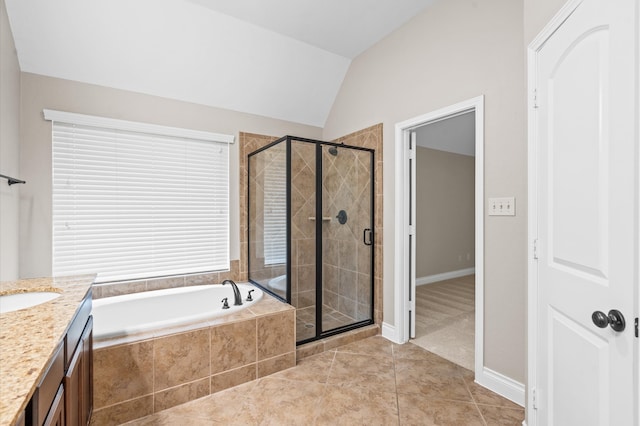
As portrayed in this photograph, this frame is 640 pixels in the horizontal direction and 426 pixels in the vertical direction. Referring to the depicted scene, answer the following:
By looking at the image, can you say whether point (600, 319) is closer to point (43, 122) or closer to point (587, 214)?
point (587, 214)

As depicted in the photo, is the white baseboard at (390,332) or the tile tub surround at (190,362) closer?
the tile tub surround at (190,362)

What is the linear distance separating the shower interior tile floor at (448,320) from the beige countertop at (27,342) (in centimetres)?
256

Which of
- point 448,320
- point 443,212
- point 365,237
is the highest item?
point 443,212

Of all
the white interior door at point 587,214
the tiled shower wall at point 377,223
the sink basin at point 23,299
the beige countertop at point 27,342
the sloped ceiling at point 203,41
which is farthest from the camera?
the tiled shower wall at point 377,223

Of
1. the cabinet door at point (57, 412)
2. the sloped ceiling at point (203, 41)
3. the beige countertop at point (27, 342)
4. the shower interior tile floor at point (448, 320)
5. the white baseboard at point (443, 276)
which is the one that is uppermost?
the sloped ceiling at point (203, 41)

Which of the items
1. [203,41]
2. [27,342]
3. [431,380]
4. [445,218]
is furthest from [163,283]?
[445,218]

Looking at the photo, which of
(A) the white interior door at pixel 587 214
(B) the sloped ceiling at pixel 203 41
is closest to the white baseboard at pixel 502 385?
(A) the white interior door at pixel 587 214

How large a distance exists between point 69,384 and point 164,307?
1.67 metres

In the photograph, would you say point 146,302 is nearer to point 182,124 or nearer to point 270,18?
point 182,124

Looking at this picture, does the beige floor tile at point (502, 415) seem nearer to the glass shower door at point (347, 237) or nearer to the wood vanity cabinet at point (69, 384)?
the glass shower door at point (347, 237)

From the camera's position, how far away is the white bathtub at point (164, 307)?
2119mm

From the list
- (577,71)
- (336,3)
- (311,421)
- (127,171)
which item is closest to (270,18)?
(336,3)

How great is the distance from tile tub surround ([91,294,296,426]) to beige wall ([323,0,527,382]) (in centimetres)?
150

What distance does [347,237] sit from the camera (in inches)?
116
